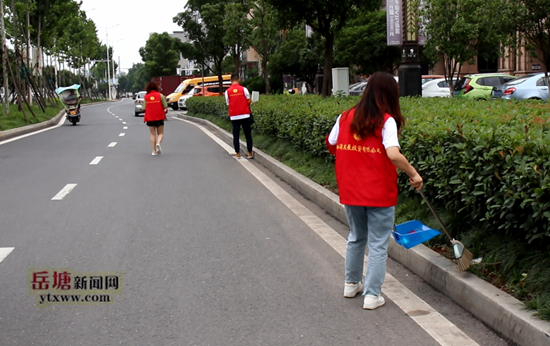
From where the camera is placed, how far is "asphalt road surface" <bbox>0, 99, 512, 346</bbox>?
451cm

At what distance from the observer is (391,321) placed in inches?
185

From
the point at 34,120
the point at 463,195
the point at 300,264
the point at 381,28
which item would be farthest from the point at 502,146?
the point at 381,28

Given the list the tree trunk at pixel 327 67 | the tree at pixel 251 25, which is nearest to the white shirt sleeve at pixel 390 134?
the tree trunk at pixel 327 67

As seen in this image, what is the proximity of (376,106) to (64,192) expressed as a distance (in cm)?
682

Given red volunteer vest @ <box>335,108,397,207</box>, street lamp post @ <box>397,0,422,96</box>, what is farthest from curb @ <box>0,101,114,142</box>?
red volunteer vest @ <box>335,108,397,207</box>

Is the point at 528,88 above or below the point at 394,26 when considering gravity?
below

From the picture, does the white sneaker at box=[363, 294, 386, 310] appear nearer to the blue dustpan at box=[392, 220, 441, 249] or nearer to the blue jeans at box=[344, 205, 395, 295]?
→ the blue jeans at box=[344, 205, 395, 295]

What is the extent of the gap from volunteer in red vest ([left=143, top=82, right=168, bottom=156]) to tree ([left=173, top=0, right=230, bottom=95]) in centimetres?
2470

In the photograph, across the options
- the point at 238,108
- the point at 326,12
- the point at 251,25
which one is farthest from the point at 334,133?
the point at 251,25

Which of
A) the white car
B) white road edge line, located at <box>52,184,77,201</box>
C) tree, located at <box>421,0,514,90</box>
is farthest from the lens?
the white car

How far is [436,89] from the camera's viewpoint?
1152 inches

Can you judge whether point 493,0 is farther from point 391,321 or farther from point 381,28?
point 381,28

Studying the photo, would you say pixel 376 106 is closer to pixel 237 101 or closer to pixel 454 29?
pixel 237 101

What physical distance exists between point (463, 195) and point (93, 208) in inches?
196
